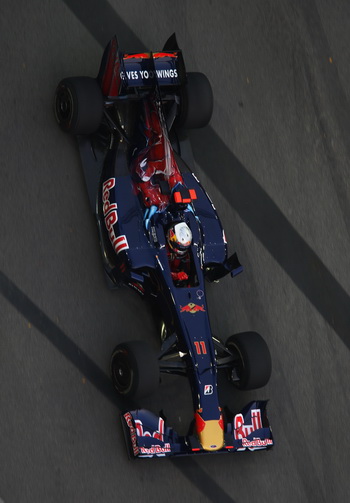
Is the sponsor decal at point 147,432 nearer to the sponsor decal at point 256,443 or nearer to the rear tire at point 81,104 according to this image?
the sponsor decal at point 256,443

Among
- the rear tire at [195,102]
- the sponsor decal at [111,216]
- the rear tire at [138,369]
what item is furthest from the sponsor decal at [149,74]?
the rear tire at [138,369]

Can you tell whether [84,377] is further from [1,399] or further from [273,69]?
[273,69]

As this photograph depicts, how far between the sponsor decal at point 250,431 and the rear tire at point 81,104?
92.1 inches

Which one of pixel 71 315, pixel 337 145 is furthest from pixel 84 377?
pixel 337 145

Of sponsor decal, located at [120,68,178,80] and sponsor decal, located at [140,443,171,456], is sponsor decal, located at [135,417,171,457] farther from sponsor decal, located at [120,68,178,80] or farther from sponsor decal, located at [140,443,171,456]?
sponsor decal, located at [120,68,178,80]

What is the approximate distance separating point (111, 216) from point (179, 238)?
0.55m

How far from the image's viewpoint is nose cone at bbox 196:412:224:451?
25.3 ft

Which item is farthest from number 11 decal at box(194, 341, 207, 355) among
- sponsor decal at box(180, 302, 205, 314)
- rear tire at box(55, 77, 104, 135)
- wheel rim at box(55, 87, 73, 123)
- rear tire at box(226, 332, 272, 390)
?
wheel rim at box(55, 87, 73, 123)

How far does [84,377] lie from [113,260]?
33.7 inches

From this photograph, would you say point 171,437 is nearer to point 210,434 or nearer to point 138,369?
point 210,434

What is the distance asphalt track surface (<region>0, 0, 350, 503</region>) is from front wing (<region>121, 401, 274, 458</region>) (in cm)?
28

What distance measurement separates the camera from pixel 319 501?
8484 millimetres

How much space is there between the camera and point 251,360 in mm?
8016

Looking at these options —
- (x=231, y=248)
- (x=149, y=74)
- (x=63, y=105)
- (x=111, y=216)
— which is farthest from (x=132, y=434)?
(x=149, y=74)
